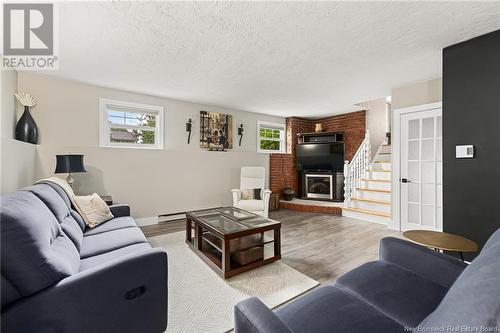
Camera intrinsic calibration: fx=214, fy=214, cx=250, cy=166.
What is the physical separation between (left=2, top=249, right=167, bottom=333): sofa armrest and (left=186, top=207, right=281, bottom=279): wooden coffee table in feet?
2.84

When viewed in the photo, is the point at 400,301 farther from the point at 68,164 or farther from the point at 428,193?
the point at 68,164

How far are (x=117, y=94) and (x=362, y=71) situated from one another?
4.13 meters

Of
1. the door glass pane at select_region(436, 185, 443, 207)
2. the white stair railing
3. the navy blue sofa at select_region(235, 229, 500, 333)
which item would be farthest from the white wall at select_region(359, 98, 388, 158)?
the navy blue sofa at select_region(235, 229, 500, 333)

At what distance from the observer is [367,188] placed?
4.90 metres

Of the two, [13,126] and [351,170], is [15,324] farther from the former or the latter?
[351,170]

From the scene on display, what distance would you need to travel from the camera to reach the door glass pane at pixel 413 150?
3.60 metres

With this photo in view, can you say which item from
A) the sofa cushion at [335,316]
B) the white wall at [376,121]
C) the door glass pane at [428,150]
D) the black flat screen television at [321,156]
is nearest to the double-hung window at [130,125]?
the black flat screen television at [321,156]

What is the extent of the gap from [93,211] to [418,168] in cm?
482

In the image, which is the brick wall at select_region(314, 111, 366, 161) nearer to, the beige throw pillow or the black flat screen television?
the black flat screen television

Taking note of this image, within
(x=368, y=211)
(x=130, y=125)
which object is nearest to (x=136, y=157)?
(x=130, y=125)

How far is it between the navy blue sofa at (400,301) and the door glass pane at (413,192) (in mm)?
2700

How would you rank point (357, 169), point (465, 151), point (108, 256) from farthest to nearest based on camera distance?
point (357, 169), point (465, 151), point (108, 256)

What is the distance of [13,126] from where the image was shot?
3.04 meters

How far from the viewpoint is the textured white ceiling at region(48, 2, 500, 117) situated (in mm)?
1860
